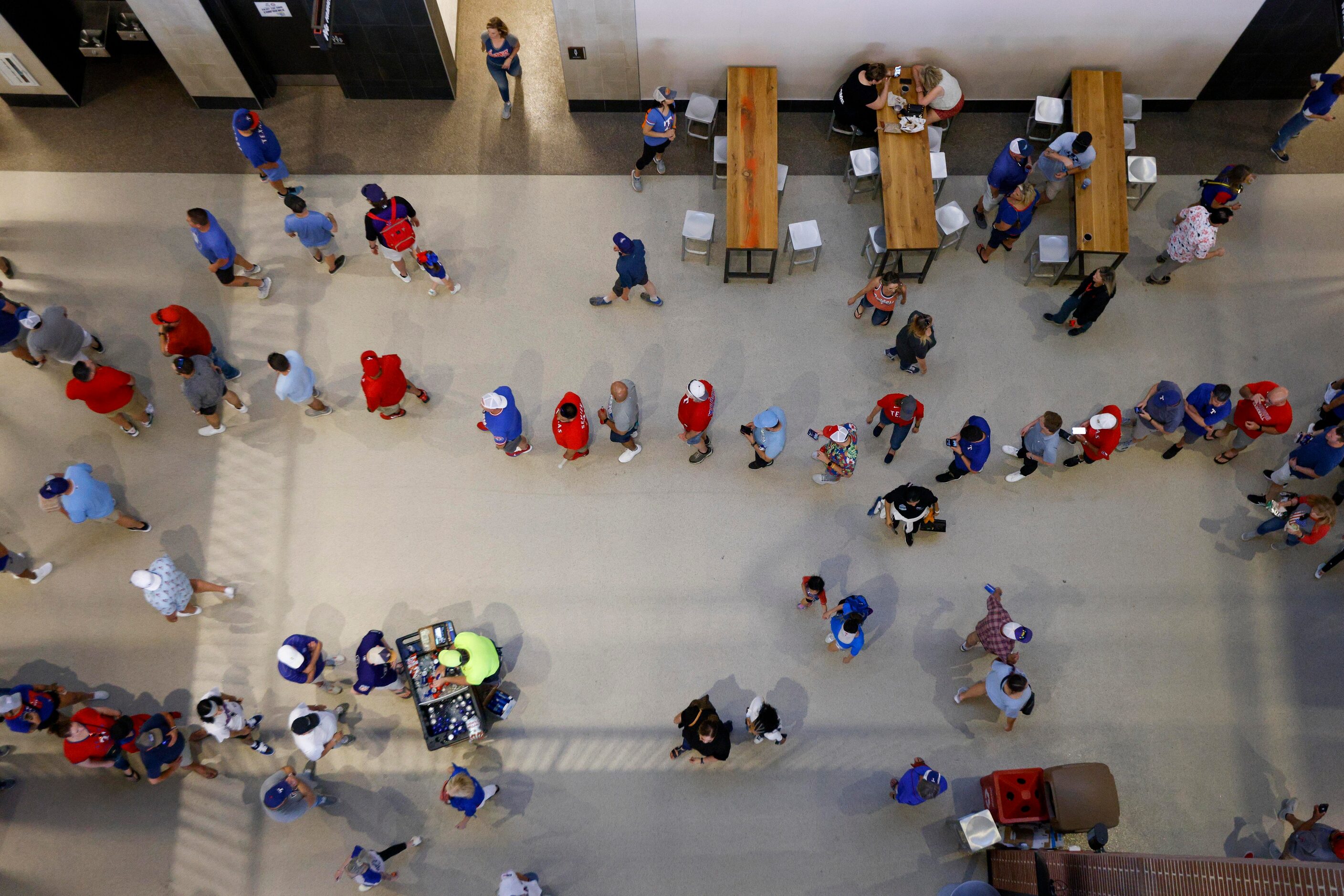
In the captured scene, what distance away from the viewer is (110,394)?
787 cm

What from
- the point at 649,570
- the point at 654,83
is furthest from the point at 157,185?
the point at 649,570

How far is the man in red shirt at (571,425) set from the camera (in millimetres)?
7559

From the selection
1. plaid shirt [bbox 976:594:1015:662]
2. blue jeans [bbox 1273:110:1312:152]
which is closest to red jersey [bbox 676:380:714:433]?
plaid shirt [bbox 976:594:1015:662]

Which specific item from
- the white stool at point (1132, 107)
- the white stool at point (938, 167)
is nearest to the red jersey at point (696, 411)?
the white stool at point (938, 167)

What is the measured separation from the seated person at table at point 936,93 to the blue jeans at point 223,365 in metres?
8.05

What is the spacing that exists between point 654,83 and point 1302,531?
8.35m

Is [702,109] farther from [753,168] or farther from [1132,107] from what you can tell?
[1132,107]

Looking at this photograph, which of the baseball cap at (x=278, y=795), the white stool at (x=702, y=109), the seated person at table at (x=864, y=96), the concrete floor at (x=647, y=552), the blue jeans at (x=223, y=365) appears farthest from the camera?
the white stool at (x=702, y=109)

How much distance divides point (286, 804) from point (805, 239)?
7.44 metres

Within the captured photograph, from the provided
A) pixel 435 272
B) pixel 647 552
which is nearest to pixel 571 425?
pixel 647 552

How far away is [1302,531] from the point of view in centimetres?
754

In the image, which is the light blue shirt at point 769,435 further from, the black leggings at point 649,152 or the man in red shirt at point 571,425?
the black leggings at point 649,152

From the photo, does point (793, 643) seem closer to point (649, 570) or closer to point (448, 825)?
point (649, 570)

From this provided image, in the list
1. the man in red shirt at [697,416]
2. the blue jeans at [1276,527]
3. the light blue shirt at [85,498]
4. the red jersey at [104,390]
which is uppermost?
the red jersey at [104,390]
